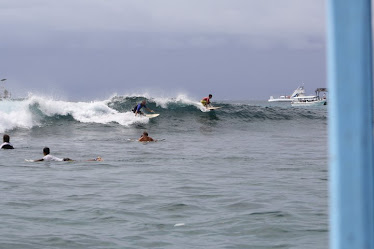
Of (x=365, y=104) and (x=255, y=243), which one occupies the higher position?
(x=365, y=104)

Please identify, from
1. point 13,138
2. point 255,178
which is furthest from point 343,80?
point 13,138

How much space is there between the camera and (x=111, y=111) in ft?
121

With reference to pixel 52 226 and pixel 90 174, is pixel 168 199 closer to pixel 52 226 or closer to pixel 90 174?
pixel 52 226

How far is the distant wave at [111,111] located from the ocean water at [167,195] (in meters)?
7.38

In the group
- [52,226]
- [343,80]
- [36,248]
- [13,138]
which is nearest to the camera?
[343,80]

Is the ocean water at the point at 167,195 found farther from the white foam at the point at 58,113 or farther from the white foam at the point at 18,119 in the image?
the white foam at the point at 58,113

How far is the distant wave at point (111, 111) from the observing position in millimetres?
32619

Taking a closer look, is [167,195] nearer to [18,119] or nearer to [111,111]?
[18,119]

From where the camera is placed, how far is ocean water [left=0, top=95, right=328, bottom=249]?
274 inches

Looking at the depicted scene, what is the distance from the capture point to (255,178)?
12.1 metres

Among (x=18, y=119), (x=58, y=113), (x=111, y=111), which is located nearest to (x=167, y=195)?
(x=18, y=119)

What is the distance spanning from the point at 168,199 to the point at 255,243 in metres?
2.99

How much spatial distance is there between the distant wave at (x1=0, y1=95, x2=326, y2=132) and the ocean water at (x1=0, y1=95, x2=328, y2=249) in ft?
24.2

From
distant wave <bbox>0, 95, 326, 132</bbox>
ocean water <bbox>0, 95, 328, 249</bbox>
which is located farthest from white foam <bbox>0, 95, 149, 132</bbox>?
ocean water <bbox>0, 95, 328, 249</bbox>
